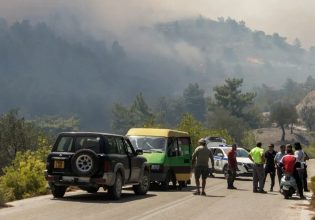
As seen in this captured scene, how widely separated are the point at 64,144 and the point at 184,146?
24.8 ft

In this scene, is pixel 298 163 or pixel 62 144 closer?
pixel 62 144

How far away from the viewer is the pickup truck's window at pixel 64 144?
1532 centimetres

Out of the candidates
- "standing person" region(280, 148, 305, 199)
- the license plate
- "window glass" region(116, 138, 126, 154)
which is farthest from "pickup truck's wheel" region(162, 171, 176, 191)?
the license plate

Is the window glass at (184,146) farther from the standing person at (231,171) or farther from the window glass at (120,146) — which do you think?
the window glass at (120,146)

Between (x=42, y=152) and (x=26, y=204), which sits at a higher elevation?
(x=42, y=152)

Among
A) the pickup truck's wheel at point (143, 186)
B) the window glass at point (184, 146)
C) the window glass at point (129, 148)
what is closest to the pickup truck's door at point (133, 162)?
the window glass at point (129, 148)

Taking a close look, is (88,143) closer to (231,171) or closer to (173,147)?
(173,147)

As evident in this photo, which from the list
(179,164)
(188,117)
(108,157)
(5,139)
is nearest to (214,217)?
(108,157)

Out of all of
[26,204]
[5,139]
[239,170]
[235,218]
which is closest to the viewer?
[235,218]

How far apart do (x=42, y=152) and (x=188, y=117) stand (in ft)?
125

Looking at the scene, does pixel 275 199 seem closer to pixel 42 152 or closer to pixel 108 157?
pixel 108 157

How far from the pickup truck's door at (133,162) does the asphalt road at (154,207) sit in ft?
2.01

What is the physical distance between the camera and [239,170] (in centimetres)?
2906

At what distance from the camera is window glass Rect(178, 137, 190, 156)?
21.5 metres
